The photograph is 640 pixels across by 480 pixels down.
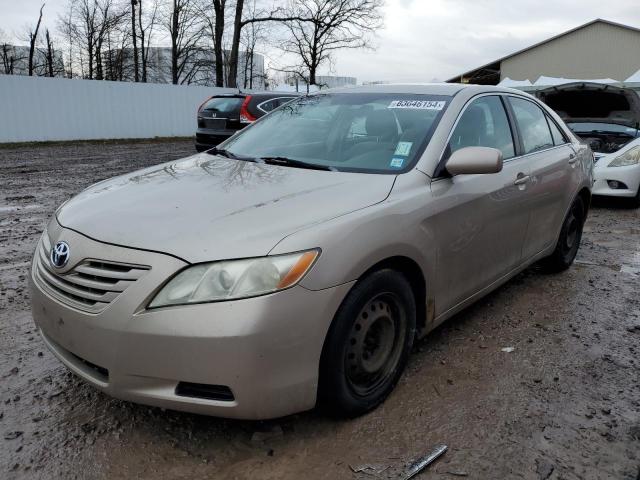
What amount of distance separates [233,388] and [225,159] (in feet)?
5.65

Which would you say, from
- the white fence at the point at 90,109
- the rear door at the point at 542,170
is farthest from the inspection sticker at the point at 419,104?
the white fence at the point at 90,109

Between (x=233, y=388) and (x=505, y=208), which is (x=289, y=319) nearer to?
(x=233, y=388)

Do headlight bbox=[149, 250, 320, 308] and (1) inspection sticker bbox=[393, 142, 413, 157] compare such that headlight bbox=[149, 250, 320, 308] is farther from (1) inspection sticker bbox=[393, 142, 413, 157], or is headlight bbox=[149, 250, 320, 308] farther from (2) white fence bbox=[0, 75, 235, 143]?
(2) white fence bbox=[0, 75, 235, 143]

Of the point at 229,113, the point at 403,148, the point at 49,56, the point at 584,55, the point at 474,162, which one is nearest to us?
the point at 474,162

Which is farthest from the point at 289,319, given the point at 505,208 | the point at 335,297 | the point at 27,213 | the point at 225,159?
the point at 27,213

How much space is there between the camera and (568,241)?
190 inches

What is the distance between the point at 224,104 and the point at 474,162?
8981 millimetres

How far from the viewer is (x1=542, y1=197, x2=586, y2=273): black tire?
4641 mm

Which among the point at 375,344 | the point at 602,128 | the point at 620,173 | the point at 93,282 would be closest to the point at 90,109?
the point at 602,128

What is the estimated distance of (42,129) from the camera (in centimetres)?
1664

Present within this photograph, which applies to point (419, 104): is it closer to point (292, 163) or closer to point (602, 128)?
point (292, 163)

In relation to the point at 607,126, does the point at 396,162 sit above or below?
below

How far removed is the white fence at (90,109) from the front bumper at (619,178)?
51.2ft

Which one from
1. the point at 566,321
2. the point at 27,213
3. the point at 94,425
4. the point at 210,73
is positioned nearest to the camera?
the point at 94,425
